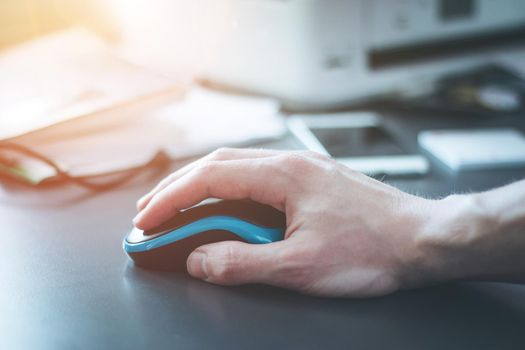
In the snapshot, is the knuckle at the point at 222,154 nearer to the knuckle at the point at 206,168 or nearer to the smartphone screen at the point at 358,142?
the knuckle at the point at 206,168

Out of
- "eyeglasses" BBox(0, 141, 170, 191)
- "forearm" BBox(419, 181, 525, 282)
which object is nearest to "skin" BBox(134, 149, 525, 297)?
"forearm" BBox(419, 181, 525, 282)

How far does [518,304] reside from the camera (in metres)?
0.53

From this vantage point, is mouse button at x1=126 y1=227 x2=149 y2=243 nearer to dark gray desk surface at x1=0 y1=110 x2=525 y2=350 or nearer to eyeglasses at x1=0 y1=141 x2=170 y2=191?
dark gray desk surface at x1=0 y1=110 x2=525 y2=350

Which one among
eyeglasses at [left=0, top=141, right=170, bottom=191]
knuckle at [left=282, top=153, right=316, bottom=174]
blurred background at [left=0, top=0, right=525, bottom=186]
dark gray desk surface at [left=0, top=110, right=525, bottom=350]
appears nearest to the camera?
dark gray desk surface at [left=0, top=110, right=525, bottom=350]

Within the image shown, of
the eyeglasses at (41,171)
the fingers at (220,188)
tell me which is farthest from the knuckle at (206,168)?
the eyeglasses at (41,171)

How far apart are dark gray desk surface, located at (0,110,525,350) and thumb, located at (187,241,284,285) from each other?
13 mm

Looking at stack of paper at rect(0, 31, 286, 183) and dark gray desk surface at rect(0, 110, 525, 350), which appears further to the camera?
stack of paper at rect(0, 31, 286, 183)

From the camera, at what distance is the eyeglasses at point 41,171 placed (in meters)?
0.78

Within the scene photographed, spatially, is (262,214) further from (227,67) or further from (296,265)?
(227,67)

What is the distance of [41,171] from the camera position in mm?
788

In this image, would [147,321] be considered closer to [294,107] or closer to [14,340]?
[14,340]

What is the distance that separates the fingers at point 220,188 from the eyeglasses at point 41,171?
225 mm

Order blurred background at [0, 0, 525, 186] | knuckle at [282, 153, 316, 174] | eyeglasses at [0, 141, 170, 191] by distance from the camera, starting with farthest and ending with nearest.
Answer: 1. blurred background at [0, 0, 525, 186]
2. eyeglasses at [0, 141, 170, 191]
3. knuckle at [282, 153, 316, 174]

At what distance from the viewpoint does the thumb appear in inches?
21.2
